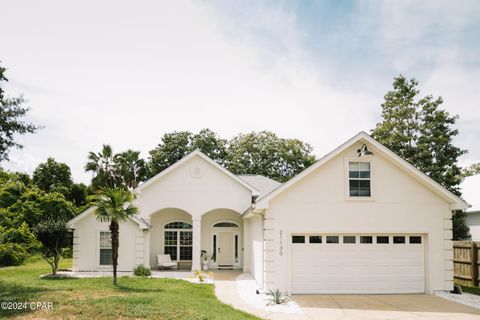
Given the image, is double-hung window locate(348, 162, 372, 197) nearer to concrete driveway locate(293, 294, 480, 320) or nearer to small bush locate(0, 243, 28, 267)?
concrete driveway locate(293, 294, 480, 320)

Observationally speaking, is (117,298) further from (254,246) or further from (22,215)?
(22,215)

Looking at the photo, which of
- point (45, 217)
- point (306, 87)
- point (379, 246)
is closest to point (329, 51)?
point (306, 87)

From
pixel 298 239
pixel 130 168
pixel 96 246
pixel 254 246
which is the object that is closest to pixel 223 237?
pixel 254 246

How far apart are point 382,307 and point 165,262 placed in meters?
12.9

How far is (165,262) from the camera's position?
23.5 metres

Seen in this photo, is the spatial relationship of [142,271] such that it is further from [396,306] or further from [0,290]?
[396,306]

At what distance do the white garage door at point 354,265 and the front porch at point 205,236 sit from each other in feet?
29.4

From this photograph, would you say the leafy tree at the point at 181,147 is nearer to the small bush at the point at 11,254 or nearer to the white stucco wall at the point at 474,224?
the small bush at the point at 11,254

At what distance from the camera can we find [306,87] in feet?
55.2

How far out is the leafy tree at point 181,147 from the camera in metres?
49.0

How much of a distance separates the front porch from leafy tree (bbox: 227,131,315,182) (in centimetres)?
2244

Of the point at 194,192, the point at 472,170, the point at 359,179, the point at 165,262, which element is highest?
the point at 472,170

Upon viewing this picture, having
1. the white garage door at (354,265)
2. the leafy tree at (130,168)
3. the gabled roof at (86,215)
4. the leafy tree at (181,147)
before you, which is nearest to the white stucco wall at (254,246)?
the white garage door at (354,265)

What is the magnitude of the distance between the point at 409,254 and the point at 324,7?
982cm
